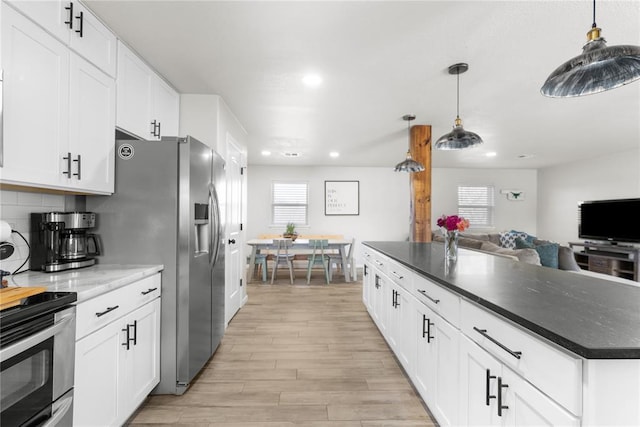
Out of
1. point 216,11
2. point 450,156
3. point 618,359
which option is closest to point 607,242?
point 450,156

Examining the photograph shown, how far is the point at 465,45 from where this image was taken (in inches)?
85.5

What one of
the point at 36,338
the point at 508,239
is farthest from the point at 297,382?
the point at 508,239

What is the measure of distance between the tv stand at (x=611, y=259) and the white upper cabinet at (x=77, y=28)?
25.0 ft

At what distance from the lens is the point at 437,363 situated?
1652mm

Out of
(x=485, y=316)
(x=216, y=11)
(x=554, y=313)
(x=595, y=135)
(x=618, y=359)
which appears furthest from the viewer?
(x=595, y=135)

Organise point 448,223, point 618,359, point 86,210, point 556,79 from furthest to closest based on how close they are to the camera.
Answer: point 448,223
point 86,210
point 556,79
point 618,359

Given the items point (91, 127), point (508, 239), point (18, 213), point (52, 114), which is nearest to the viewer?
point (52, 114)

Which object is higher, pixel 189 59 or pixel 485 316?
pixel 189 59

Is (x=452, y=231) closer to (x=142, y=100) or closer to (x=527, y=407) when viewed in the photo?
(x=527, y=407)

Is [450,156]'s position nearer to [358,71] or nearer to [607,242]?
[607,242]

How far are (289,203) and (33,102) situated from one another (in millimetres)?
5891

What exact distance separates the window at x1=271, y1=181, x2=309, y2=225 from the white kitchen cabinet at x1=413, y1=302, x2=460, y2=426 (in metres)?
5.45

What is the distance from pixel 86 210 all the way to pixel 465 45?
9.60 ft

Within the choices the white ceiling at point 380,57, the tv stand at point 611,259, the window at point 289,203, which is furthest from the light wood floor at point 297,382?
the tv stand at point 611,259
